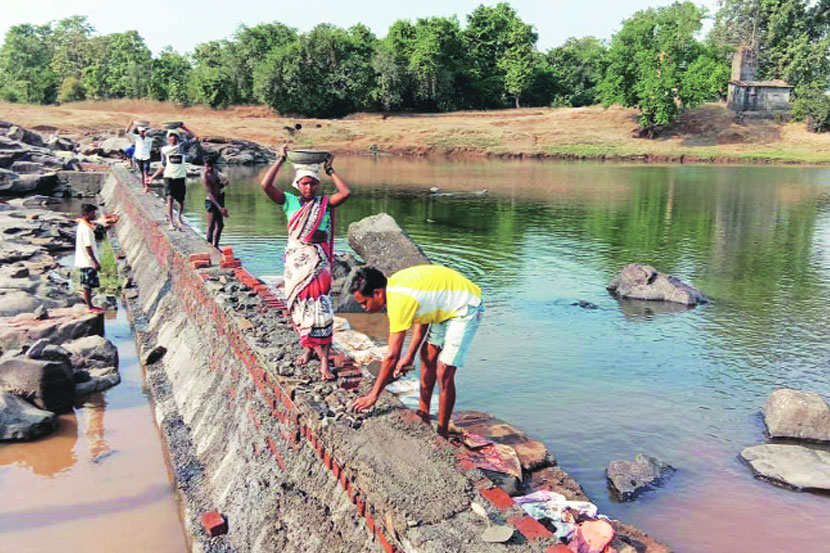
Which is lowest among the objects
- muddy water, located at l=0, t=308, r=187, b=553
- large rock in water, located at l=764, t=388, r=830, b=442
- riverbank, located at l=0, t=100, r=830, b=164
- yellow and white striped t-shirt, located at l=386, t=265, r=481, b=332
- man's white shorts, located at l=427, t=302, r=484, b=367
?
muddy water, located at l=0, t=308, r=187, b=553

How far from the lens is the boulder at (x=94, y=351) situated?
981cm

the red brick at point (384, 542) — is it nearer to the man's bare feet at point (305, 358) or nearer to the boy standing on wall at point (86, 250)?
the man's bare feet at point (305, 358)

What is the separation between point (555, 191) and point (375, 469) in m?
30.0

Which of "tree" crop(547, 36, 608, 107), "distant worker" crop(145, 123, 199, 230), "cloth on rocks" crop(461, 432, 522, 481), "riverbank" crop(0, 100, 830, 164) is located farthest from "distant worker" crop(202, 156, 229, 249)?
"tree" crop(547, 36, 608, 107)

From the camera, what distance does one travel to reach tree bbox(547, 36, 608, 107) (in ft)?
213

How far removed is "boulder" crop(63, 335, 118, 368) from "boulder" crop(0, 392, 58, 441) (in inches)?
63.4

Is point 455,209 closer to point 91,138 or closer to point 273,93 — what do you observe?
point 91,138

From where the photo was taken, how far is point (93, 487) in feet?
23.4

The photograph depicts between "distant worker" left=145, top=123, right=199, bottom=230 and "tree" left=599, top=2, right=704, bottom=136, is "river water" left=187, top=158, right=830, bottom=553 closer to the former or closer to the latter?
"distant worker" left=145, top=123, right=199, bottom=230

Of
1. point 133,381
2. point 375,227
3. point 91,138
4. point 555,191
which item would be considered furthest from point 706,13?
point 133,381

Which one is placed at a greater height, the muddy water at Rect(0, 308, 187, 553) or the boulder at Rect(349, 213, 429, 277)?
the boulder at Rect(349, 213, 429, 277)

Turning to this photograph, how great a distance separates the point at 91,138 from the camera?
43.3 m

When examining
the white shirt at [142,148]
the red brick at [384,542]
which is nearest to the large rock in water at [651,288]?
the red brick at [384,542]

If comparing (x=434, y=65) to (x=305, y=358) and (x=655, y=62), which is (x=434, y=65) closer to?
(x=655, y=62)
